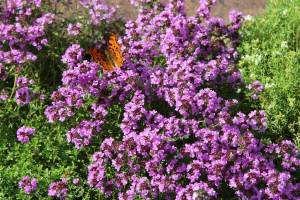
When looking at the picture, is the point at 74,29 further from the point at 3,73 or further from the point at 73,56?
the point at 3,73

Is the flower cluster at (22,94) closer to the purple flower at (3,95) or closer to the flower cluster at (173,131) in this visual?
the purple flower at (3,95)

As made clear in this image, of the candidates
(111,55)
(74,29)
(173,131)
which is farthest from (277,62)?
(74,29)

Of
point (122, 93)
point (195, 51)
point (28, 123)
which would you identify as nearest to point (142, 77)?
point (122, 93)

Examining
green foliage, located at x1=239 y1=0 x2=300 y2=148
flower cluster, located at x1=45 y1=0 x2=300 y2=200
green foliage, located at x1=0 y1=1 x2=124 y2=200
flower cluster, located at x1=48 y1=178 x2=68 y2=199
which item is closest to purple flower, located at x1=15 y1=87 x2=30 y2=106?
green foliage, located at x1=0 y1=1 x2=124 y2=200

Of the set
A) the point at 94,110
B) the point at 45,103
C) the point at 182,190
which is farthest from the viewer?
the point at 45,103

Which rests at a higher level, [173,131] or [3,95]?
[3,95]

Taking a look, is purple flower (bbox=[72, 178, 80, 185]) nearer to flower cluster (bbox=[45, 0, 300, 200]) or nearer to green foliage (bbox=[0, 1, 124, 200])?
green foliage (bbox=[0, 1, 124, 200])

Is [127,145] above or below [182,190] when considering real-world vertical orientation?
above

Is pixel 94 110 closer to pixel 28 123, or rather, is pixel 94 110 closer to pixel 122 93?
pixel 122 93
